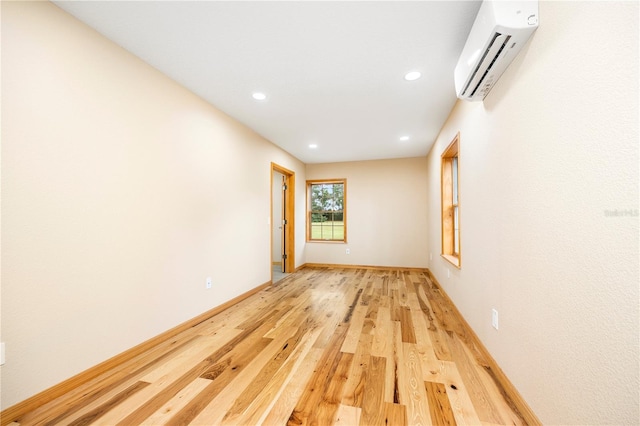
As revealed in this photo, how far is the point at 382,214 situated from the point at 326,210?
4.31 ft

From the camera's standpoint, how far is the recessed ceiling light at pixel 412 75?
93.2 inches

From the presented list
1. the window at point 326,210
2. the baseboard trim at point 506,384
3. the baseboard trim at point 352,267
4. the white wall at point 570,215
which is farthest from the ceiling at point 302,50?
the baseboard trim at point 352,267

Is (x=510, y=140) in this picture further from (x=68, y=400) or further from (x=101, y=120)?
(x=68, y=400)

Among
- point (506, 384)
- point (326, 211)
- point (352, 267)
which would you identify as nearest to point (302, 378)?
point (506, 384)

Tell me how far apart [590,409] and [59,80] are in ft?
10.3

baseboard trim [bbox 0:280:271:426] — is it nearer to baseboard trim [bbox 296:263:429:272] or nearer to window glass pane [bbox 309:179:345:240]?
baseboard trim [bbox 296:263:429:272]

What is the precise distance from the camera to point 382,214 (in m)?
5.79

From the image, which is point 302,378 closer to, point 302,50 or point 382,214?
point 302,50

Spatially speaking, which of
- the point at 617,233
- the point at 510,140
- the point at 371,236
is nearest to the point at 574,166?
the point at 617,233

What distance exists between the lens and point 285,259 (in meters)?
5.56

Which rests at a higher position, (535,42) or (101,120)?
(535,42)

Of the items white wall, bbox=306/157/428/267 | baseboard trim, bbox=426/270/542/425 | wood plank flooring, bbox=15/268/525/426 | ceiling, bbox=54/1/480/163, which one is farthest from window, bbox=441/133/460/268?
white wall, bbox=306/157/428/267

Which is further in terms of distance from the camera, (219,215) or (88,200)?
(219,215)

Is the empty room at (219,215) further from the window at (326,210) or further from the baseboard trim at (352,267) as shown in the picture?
the window at (326,210)
